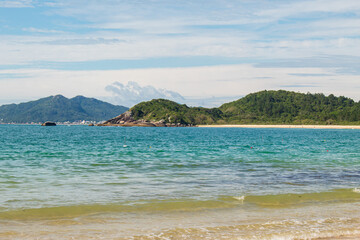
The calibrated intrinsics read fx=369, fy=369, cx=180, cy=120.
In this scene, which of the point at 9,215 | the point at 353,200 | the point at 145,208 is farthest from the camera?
the point at 353,200

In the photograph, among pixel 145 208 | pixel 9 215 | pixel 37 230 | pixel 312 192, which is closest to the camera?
pixel 37 230

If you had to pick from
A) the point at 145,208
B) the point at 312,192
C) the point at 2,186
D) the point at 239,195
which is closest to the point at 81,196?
the point at 145,208

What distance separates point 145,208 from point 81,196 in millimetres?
4535

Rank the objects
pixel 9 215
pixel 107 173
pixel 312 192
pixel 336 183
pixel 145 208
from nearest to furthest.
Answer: pixel 9 215 → pixel 145 208 → pixel 312 192 → pixel 336 183 → pixel 107 173

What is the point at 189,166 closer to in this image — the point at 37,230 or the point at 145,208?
the point at 145,208

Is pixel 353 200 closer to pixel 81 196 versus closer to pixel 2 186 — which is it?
pixel 81 196

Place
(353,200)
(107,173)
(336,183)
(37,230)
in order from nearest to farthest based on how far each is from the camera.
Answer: (37,230) → (353,200) → (336,183) → (107,173)

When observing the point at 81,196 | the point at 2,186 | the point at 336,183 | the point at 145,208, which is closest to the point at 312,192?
the point at 336,183

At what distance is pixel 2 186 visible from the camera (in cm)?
2270

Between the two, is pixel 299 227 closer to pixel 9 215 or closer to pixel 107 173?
pixel 9 215

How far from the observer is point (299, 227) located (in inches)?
544

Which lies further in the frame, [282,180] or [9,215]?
[282,180]

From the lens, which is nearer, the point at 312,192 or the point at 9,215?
the point at 9,215

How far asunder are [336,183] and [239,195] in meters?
8.72
